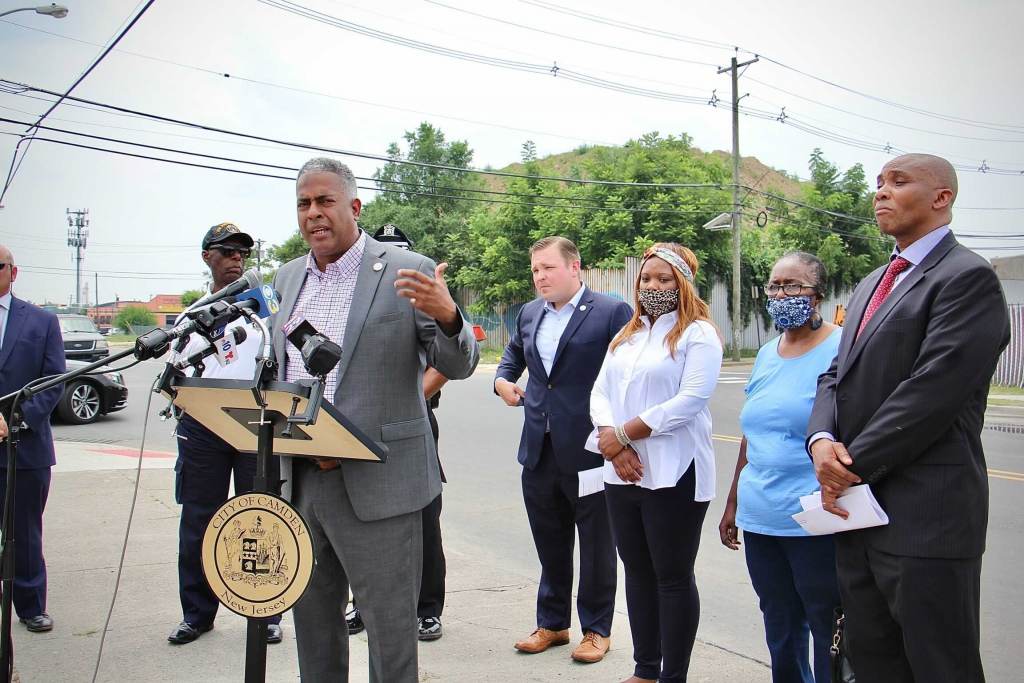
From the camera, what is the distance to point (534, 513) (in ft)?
15.2

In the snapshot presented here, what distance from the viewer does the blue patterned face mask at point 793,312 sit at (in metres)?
3.59

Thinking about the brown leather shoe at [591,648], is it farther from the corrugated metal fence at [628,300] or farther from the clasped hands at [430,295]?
the corrugated metal fence at [628,300]

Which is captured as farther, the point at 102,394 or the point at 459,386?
the point at 459,386

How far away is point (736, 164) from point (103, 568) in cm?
2649

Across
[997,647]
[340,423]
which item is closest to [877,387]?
[340,423]

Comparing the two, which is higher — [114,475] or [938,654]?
[938,654]

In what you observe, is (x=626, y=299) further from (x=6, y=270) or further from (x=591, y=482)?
(x=6, y=270)

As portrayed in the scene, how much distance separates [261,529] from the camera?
85.6 inches

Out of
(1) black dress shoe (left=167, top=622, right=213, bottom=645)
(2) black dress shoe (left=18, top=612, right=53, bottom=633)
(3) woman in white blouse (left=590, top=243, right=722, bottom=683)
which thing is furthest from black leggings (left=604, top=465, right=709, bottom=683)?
(2) black dress shoe (left=18, top=612, right=53, bottom=633)

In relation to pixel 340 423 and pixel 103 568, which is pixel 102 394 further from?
pixel 340 423

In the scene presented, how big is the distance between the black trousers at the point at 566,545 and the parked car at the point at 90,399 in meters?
12.1

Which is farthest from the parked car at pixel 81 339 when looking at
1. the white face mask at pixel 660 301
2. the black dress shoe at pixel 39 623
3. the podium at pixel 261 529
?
the podium at pixel 261 529

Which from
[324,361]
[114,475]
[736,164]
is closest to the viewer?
[324,361]

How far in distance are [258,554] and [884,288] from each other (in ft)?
7.32
